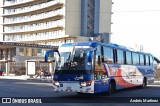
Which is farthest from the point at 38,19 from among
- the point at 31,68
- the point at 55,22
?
the point at 31,68

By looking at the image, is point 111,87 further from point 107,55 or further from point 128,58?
point 128,58

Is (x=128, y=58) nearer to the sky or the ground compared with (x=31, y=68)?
nearer to the sky

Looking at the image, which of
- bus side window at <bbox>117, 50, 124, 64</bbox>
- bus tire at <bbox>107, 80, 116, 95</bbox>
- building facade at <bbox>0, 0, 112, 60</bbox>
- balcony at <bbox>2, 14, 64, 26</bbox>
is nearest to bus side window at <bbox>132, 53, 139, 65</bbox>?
bus side window at <bbox>117, 50, 124, 64</bbox>

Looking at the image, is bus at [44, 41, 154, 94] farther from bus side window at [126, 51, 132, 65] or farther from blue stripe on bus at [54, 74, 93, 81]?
bus side window at [126, 51, 132, 65]

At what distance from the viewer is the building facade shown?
8800 centimetres

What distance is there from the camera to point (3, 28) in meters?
110

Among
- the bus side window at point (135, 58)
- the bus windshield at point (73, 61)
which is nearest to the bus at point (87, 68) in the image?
the bus windshield at point (73, 61)

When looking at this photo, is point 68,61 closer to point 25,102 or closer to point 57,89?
point 57,89

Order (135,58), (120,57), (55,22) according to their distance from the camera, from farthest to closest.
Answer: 1. (55,22)
2. (135,58)
3. (120,57)

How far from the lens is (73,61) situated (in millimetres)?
17875

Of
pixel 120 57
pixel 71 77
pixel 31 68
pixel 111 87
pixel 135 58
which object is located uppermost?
pixel 120 57

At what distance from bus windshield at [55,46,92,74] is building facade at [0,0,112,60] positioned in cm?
6676

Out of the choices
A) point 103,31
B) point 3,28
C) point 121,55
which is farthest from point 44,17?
point 121,55

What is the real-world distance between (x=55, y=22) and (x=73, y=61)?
7276 centimetres
